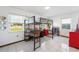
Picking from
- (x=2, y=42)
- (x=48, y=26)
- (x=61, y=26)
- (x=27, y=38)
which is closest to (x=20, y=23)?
(x=27, y=38)

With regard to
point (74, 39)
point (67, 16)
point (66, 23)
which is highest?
point (67, 16)

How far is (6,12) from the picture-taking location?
4.11 m

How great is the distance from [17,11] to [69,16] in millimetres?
5073

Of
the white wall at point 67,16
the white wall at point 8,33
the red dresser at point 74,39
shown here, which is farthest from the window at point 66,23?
the white wall at point 8,33

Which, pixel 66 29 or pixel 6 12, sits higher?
pixel 6 12

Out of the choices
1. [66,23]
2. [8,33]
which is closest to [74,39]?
[66,23]

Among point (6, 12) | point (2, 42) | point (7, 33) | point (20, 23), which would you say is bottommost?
point (2, 42)

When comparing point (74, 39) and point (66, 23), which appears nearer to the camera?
point (74, 39)

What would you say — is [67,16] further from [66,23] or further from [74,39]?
[74,39]

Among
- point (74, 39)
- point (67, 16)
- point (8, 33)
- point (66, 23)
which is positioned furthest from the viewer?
point (66, 23)

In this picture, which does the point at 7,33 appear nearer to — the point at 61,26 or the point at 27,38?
the point at 27,38

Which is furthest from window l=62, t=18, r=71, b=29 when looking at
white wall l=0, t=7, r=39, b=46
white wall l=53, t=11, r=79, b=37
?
white wall l=0, t=7, r=39, b=46

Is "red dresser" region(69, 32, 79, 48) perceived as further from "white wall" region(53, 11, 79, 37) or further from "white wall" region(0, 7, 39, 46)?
"white wall" region(0, 7, 39, 46)

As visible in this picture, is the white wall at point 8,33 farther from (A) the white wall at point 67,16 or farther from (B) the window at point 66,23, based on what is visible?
(B) the window at point 66,23
